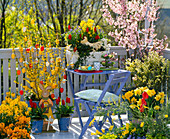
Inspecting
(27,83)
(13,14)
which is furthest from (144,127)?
(13,14)

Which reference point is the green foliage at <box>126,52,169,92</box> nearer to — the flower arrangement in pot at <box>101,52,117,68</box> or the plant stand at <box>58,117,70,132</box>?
the flower arrangement in pot at <box>101,52,117,68</box>

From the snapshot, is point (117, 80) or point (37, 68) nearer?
point (117, 80)

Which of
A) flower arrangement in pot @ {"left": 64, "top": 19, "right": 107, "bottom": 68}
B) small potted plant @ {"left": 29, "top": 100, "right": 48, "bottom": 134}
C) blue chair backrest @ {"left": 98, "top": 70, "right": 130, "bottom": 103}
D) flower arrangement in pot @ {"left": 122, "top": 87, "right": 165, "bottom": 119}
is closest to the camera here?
flower arrangement in pot @ {"left": 122, "top": 87, "right": 165, "bottom": 119}

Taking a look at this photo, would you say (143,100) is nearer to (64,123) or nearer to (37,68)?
(64,123)

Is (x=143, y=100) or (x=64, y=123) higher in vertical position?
(x=143, y=100)

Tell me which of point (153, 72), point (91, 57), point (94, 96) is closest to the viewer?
point (94, 96)

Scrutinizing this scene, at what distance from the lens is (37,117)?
12.3 feet

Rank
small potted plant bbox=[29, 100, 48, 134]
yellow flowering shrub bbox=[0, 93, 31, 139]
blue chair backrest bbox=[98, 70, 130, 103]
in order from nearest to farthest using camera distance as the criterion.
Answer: yellow flowering shrub bbox=[0, 93, 31, 139] < blue chair backrest bbox=[98, 70, 130, 103] < small potted plant bbox=[29, 100, 48, 134]

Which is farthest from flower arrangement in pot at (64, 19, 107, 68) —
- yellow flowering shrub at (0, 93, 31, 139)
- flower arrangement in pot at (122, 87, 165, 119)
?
flower arrangement in pot at (122, 87, 165, 119)

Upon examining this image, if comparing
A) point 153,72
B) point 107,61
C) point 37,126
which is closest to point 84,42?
point 107,61

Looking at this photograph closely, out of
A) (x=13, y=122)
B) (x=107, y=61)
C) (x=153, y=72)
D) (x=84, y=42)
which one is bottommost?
(x=13, y=122)

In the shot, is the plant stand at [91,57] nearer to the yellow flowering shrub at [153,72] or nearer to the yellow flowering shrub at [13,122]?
the yellow flowering shrub at [153,72]

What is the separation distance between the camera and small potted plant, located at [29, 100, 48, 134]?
3.75 metres

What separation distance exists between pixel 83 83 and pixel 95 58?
421 millimetres
